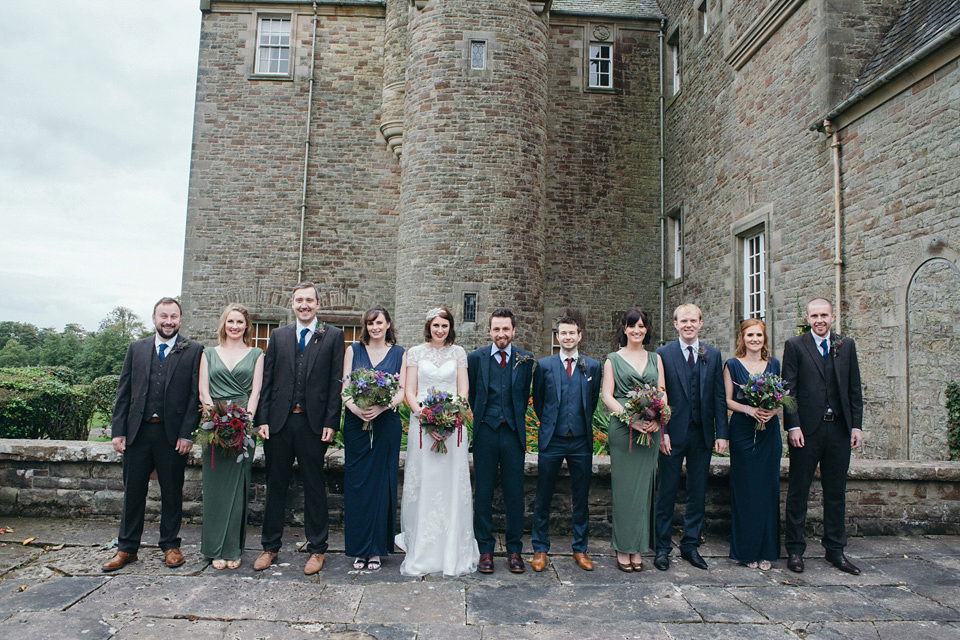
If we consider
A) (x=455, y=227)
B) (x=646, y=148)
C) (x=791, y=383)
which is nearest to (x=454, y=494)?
(x=791, y=383)

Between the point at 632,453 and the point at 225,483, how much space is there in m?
2.97

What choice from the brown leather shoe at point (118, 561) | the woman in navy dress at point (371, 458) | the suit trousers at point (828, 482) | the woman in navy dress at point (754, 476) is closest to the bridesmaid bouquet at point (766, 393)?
the woman in navy dress at point (754, 476)

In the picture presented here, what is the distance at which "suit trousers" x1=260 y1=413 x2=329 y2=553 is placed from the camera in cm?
423

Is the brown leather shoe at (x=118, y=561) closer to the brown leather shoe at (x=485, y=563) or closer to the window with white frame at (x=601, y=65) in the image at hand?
the brown leather shoe at (x=485, y=563)

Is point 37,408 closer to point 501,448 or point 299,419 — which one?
point 299,419

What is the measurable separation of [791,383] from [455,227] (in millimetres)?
8020

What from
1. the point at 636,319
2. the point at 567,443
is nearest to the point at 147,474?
the point at 567,443

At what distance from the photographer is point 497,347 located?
4.45m

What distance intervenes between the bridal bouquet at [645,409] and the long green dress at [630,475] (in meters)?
0.09

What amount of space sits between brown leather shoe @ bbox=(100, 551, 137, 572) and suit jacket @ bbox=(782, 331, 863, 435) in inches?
190

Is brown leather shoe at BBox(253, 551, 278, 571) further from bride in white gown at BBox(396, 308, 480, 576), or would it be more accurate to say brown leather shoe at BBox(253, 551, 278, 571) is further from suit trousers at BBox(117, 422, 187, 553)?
bride in white gown at BBox(396, 308, 480, 576)

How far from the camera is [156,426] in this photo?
4234 mm

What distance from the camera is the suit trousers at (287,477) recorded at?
4.23m

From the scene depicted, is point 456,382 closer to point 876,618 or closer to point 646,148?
point 876,618
